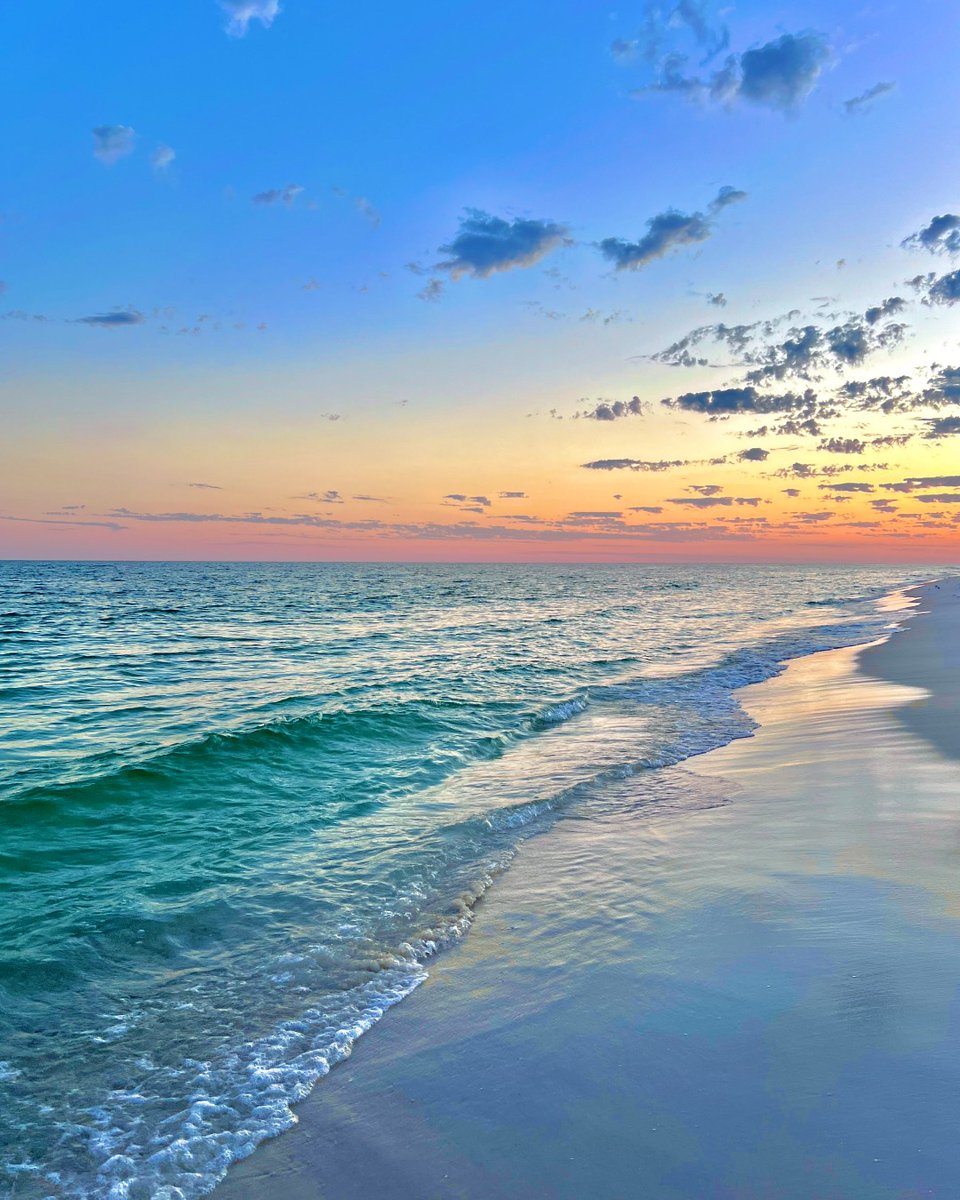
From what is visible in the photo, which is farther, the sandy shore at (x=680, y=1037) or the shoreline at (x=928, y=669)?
the shoreline at (x=928, y=669)

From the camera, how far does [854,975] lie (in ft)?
17.1

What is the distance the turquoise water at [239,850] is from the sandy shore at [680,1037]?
0.56 m

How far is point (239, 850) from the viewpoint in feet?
30.2

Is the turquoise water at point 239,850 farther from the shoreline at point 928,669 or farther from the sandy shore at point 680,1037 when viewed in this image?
the shoreline at point 928,669

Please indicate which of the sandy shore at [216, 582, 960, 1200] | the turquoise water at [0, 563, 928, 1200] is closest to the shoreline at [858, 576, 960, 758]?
the turquoise water at [0, 563, 928, 1200]

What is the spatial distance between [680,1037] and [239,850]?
20.3 ft

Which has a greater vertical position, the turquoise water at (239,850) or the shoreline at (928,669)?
the shoreline at (928,669)

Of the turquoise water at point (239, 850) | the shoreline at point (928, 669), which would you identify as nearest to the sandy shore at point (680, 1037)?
the turquoise water at point (239, 850)

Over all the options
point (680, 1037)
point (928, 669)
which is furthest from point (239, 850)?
point (928, 669)

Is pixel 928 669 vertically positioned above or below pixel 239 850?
above

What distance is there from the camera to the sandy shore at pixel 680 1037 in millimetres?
3699

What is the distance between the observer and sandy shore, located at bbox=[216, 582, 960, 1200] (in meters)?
3.70

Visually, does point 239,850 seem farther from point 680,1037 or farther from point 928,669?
point 928,669

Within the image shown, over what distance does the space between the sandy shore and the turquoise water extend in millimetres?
559
